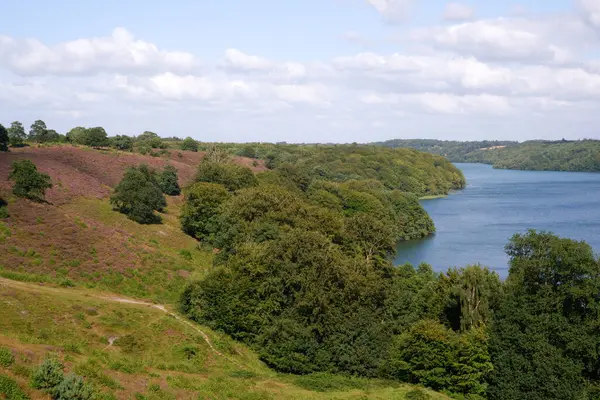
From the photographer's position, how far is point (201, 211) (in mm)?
74625

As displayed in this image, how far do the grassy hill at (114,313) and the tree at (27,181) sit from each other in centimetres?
142

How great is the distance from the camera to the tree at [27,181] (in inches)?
2260

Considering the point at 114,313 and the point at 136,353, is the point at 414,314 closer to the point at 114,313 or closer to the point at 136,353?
the point at 136,353

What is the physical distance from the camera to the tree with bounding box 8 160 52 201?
2260 inches

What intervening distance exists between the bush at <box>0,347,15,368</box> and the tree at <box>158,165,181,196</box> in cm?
7170

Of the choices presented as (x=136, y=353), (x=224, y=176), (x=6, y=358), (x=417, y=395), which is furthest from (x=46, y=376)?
(x=224, y=176)

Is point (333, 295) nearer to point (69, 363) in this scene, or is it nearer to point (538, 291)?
point (538, 291)

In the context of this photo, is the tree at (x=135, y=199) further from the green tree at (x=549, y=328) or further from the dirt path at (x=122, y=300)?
the green tree at (x=549, y=328)

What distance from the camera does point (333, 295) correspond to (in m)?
45.0

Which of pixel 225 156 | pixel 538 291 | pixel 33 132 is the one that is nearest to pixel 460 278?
pixel 538 291

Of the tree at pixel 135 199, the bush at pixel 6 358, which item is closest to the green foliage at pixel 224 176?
the tree at pixel 135 199

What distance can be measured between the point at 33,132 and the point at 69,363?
106172 millimetres

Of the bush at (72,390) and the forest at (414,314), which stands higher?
the bush at (72,390)

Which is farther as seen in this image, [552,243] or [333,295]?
[333,295]
